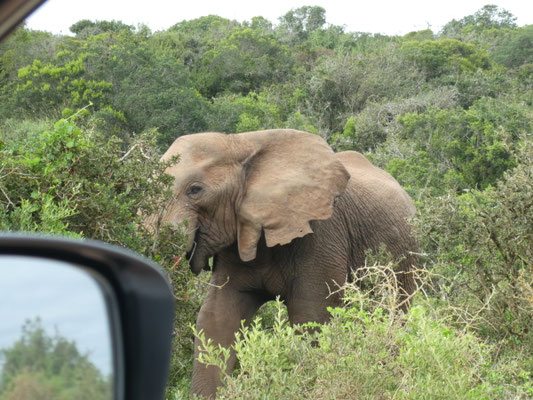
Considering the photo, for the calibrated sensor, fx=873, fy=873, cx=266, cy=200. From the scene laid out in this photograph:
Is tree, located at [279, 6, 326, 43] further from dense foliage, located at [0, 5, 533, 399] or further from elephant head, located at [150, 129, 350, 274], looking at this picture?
elephant head, located at [150, 129, 350, 274]

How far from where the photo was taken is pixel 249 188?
5.58m

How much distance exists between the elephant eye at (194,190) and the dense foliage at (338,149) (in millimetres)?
373

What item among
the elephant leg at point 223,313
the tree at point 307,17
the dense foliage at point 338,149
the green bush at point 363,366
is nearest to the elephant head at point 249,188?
the elephant leg at point 223,313

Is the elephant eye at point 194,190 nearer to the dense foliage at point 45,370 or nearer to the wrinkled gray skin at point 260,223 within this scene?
the wrinkled gray skin at point 260,223

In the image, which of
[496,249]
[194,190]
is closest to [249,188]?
[194,190]

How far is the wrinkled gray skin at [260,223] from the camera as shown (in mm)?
5266

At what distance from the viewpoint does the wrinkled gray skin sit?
527 centimetres

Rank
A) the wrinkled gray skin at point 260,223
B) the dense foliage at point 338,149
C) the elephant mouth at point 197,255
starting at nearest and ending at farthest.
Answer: the dense foliage at point 338,149, the elephant mouth at point 197,255, the wrinkled gray skin at point 260,223

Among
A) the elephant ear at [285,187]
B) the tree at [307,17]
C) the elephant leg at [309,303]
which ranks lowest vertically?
the elephant leg at [309,303]

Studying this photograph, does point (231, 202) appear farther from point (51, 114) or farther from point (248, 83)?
point (248, 83)

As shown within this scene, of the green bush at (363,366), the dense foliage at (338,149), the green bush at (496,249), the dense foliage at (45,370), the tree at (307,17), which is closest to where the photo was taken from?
the dense foliage at (45,370)

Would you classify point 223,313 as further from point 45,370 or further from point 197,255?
point 45,370

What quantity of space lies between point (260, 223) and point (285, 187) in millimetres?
343

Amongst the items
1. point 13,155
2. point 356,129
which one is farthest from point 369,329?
point 356,129
